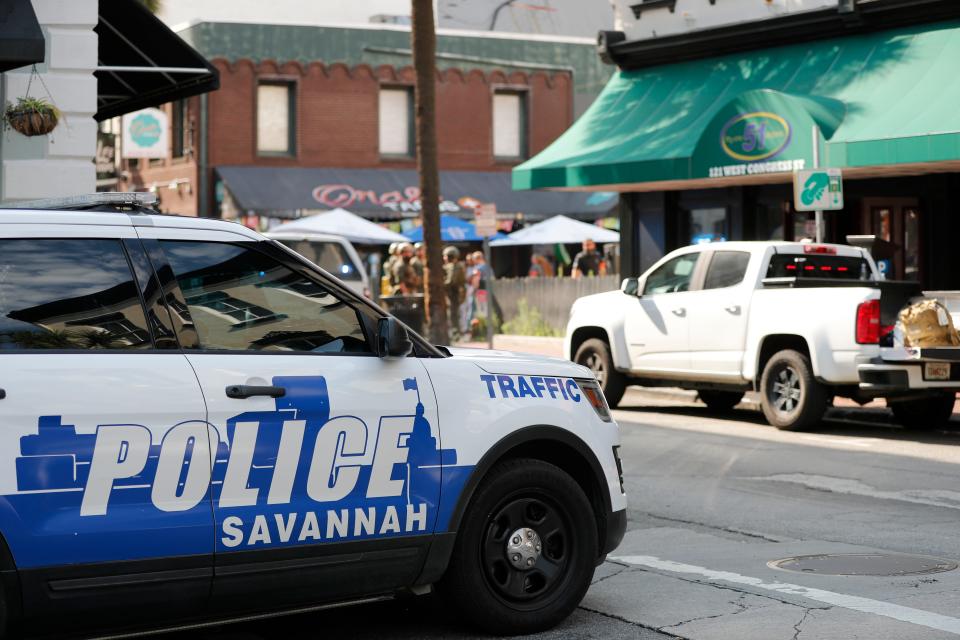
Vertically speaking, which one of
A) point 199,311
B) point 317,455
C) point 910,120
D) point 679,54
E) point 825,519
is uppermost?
point 679,54

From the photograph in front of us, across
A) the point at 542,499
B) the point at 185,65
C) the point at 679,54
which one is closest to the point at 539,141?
the point at 679,54

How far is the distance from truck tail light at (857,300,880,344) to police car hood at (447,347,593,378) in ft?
26.8

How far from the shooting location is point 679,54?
24.8 metres

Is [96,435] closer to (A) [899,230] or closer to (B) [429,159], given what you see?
(A) [899,230]

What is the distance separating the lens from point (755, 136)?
72.2ft

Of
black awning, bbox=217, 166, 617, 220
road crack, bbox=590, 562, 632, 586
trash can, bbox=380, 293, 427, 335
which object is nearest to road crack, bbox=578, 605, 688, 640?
road crack, bbox=590, 562, 632, 586

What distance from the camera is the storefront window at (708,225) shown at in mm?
24703

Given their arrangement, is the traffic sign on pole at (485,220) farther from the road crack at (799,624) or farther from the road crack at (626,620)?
the road crack at (799,624)

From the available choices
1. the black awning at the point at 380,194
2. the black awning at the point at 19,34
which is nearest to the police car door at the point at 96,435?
A: the black awning at the point at 19,34

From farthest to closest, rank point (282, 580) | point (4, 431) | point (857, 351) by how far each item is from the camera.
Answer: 1. point (857, 351)
2. point (282, 580)
3. point (4, 431)

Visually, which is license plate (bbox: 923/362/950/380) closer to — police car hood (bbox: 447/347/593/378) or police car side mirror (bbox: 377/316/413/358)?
police car hood (bbox: 447/347/593/378)

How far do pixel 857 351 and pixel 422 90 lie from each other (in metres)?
11.8

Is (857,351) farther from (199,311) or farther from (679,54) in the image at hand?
(679,54)

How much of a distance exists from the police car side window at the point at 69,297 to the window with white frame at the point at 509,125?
4025cm
